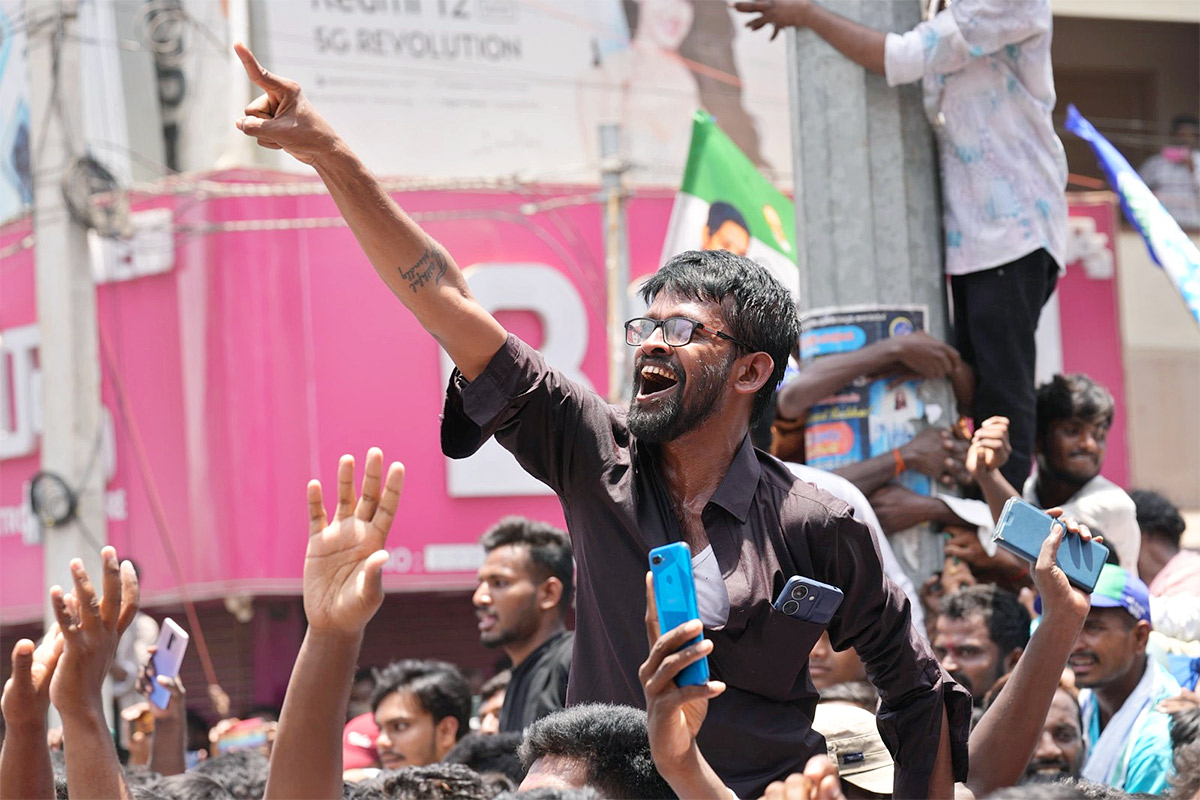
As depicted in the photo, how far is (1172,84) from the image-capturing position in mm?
15227

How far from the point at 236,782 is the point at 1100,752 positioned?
7.49 ft

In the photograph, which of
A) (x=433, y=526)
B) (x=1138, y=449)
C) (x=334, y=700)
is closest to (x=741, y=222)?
(x=334, y=700)

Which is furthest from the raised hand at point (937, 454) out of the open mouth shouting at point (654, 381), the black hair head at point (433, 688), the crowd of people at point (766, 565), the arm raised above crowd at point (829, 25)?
the black hair head at point (433, 688)

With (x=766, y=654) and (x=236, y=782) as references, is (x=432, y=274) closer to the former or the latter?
(x=766, y=654)

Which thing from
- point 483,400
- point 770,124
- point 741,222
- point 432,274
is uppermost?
point 770,124

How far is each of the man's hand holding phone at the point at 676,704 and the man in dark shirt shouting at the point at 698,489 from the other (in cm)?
47

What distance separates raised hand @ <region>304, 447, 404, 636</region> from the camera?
2531 millimetres

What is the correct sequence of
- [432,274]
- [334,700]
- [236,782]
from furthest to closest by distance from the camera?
[236,782] < [432,274] < [334,700]

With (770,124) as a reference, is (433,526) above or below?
below

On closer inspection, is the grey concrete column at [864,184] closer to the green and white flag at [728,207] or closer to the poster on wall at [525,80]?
the green and white flag at [728,207]

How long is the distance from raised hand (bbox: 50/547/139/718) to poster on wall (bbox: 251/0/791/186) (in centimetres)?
1028

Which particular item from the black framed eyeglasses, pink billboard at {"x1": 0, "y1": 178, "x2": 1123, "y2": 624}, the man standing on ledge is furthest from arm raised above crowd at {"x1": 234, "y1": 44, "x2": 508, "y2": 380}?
pink billboard at {"x1": 0, "y1": 178, "x2": 1123, "y2": 624}

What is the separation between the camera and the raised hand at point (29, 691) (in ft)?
9.66

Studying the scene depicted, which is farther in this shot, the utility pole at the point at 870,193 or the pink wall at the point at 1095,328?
the pink wall at the point at 1095,328
